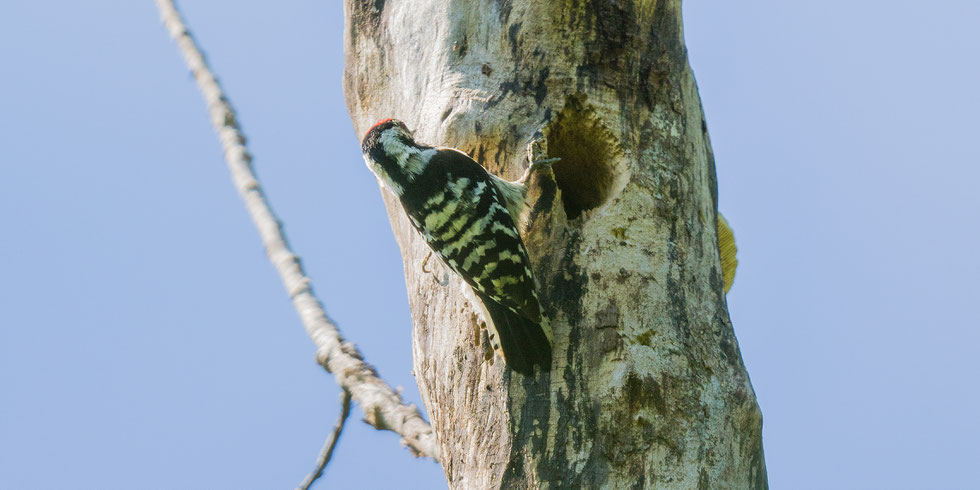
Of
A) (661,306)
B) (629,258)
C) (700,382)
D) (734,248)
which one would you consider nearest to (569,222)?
(629,258)

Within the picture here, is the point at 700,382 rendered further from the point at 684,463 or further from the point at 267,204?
the point at 267,204

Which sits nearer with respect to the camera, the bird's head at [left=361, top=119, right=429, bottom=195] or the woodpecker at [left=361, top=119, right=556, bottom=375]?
the woodpecker at [left=361, top=119, right=556, bottom=375]

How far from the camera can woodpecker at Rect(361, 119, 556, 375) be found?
8.75ft

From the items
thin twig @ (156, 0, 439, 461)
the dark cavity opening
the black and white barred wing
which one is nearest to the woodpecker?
the black and white barred wing

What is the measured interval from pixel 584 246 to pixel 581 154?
1.72 feet

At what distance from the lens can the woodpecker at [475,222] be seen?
267 centimetres

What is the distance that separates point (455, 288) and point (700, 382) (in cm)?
90

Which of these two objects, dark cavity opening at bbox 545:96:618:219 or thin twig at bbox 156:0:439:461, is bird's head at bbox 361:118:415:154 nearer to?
dark cavity opening at bbox 545:96:618:219

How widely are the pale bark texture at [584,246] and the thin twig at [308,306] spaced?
0.41ft

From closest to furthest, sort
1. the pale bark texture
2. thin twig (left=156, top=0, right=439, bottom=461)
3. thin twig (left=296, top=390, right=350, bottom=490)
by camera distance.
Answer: the pale bark texture
thin twig (left=156, top=0, right=439, bottom=461)
thin twig (left=296, top=390, right=350, bottom=490)

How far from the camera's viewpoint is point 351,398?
3027 millimetres

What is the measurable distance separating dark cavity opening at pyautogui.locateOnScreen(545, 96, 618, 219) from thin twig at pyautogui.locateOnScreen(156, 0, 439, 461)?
0.92m

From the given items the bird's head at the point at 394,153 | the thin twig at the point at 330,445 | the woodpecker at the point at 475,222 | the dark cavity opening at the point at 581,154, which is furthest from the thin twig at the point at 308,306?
the dark cavity opening at the point at 581,154

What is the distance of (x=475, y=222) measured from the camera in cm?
313
